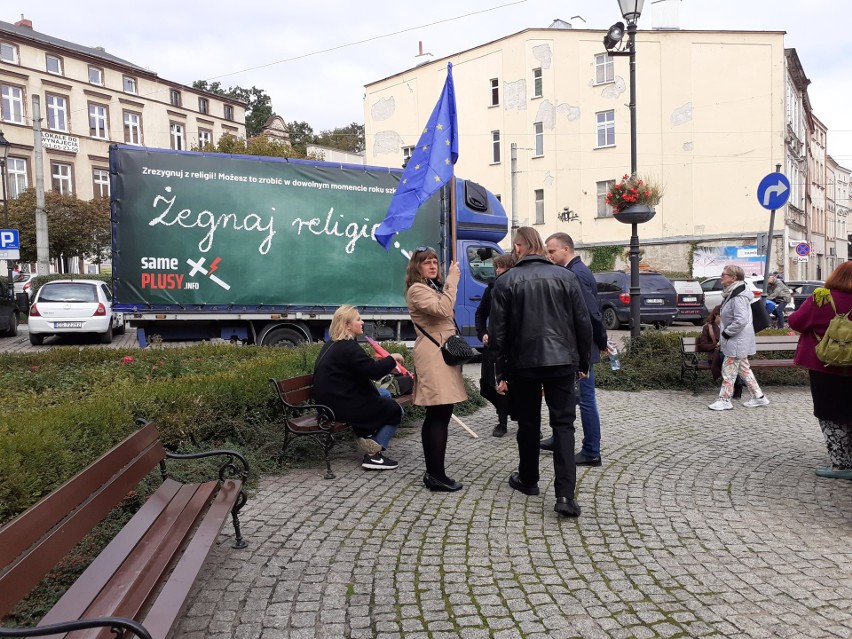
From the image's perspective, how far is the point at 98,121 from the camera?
47.6 metres

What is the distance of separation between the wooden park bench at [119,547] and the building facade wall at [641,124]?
1258 inches

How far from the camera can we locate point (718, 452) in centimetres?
632

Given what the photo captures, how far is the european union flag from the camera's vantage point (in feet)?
20.7

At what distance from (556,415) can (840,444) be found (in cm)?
256

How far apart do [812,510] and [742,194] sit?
99.7 ft

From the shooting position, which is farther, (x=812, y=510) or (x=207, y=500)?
(x=812, y=510)

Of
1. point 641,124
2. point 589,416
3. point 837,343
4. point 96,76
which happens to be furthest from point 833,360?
point 96,76

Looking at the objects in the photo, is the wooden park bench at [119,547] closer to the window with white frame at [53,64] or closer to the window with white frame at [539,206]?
the window with white frame at [539,206]

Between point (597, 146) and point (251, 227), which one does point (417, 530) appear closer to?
point (251, 227)

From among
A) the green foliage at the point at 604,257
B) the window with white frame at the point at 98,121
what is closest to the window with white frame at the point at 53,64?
the window with white frame at the point at 98,121

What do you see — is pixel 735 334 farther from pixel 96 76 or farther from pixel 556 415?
pixel 96 76

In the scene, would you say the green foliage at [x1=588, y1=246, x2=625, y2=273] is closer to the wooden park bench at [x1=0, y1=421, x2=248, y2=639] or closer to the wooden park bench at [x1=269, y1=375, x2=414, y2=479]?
the wooden park bench at [x1=269, y1=375, x2=414, y2=479]

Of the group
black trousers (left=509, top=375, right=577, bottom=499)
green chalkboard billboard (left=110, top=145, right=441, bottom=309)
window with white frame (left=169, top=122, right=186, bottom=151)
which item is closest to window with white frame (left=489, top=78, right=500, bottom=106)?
window with white frame (left=169, top=122, right=186, bottom=151)

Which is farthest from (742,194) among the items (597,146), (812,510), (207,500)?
(207,500)
